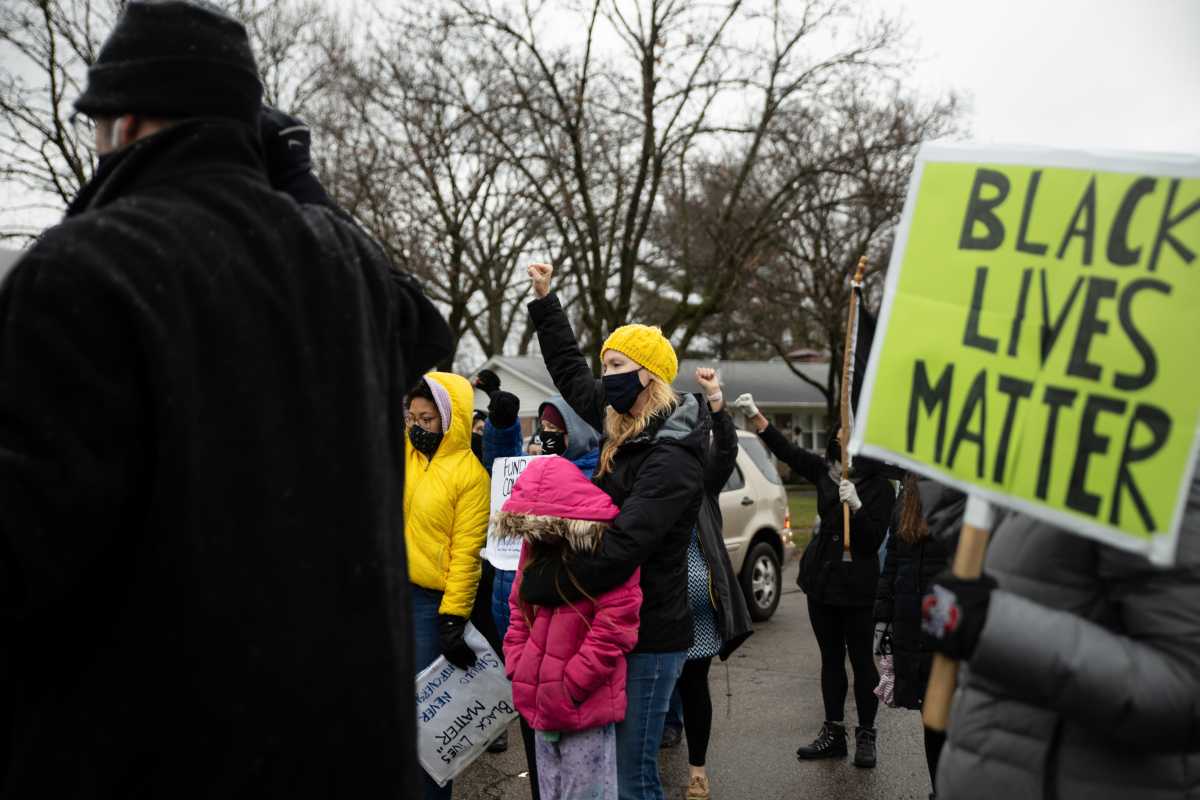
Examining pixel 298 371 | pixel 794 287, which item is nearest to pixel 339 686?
pixel 298 371

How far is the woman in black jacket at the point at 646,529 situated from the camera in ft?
12.4

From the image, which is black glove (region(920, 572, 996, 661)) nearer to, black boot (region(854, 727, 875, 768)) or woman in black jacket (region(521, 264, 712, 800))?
woman in black jacket (region(521, 264, 712, 800))

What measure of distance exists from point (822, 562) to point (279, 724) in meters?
4.88

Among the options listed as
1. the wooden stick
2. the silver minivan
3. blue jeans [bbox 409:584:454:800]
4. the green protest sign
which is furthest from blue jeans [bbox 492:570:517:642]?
the silver minivan

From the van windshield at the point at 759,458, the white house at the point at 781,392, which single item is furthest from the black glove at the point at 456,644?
the white house at the point at 781,392

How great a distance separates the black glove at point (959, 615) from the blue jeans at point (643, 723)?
205 centimetres

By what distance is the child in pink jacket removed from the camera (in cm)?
368

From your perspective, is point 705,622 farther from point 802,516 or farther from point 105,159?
point 802,516

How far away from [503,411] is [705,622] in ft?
5.01

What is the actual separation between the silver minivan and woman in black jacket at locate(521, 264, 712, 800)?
590 cm

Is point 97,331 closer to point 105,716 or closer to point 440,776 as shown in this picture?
point 105,716

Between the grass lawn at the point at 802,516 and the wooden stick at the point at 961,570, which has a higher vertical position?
the wooden stick at the point at 961,570

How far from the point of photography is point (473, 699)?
4449 millimetres

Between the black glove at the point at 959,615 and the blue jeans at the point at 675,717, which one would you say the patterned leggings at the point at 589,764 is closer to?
the black glove at the point at 959,615
